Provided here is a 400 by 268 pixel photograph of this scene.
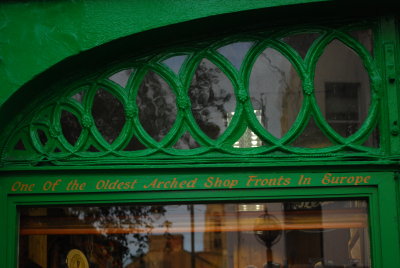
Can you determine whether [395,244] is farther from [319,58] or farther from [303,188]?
[319,58]

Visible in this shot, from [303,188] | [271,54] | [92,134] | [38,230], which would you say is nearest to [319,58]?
[271,54]

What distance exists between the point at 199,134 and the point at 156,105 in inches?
19.1

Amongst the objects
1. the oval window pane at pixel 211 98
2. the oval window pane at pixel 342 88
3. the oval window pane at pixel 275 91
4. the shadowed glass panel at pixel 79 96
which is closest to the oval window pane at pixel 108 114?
the shadowed glass panel at pixel 79 96

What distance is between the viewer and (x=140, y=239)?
6.14 m

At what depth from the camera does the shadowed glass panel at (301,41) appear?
6.33m

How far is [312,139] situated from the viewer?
618 centimetres

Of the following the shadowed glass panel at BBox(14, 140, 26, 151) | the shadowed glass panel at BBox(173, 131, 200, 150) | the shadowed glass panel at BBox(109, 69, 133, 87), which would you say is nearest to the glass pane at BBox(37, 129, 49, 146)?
the shadowed glass panel at BBox(14, 140, 26, 151)

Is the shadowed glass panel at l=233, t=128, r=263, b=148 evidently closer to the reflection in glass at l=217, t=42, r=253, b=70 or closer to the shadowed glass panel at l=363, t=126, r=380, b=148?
the reflection in glass at l=217, t=42, r=253, b=70

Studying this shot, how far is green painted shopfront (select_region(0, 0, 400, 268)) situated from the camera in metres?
6.03

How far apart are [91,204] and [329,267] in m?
2.15

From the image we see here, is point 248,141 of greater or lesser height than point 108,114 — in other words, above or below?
below

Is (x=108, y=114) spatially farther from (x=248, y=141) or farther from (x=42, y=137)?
(x=248, y=141)

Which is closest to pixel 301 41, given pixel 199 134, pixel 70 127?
pixel 199 134

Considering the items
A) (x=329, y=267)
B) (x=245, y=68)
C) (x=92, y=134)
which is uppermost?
(x=245, y=68)
